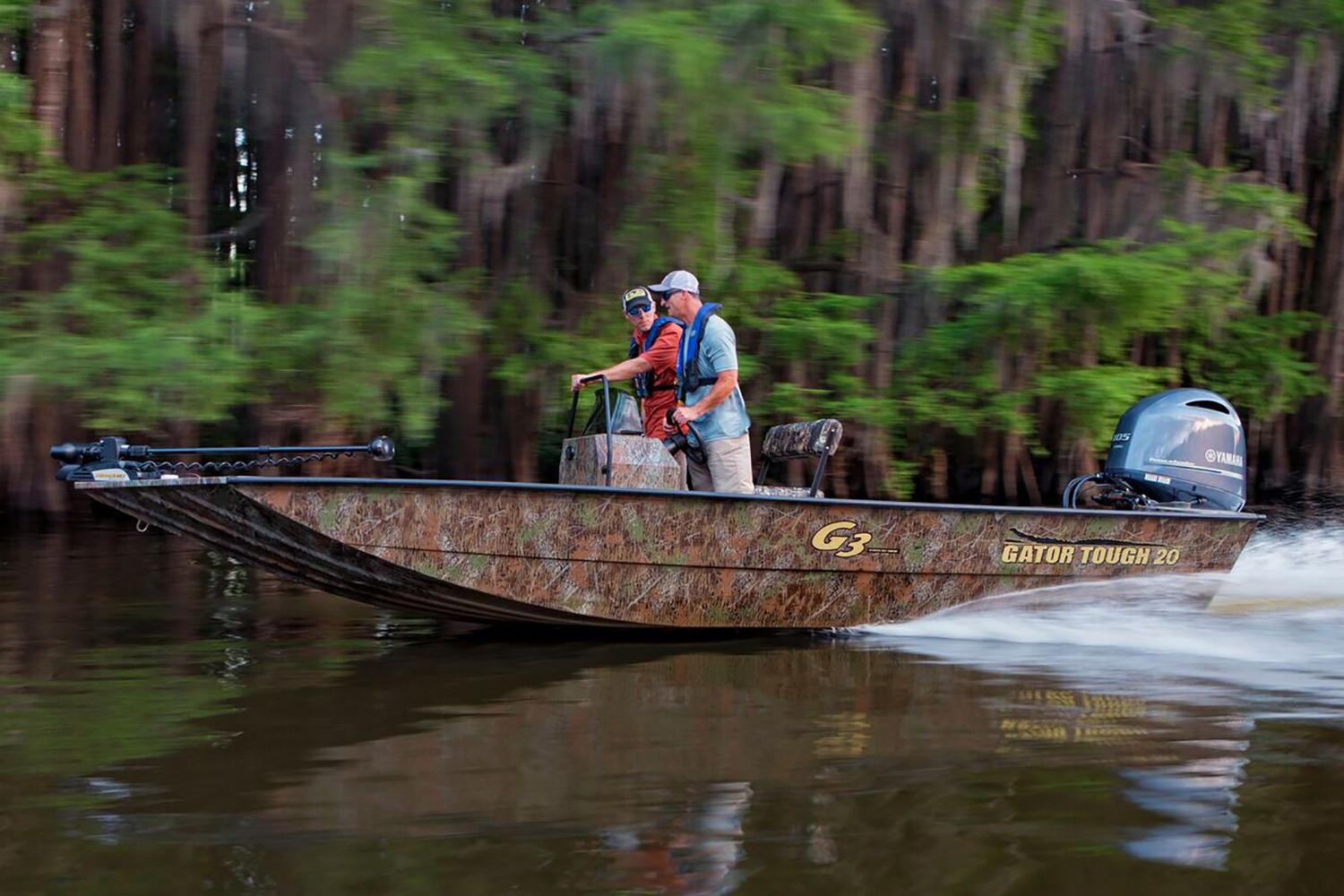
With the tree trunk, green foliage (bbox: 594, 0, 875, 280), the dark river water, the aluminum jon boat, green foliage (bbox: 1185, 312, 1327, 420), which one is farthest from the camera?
green foliage (bbox: 1185, 312, 1327, 420)

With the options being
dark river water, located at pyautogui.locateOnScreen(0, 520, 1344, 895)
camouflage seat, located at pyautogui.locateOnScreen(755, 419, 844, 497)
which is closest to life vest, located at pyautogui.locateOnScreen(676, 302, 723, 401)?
camouflage seat, located at pyautogui.locateOnScreen(755, 419, 844, 497)

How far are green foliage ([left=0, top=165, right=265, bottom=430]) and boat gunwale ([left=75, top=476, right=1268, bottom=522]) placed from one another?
2706mm

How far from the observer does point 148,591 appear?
8203 millimetres

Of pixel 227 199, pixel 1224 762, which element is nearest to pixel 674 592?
pixel 1224 762

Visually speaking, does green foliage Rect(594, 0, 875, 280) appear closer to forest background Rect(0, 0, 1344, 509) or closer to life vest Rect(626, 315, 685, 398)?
forest background Rect(0, 0, 1344, 509)

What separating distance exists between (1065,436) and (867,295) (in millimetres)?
2203

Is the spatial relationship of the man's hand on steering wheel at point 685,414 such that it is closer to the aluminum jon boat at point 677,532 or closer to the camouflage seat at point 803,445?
the aluminum jon boat at point 677,532

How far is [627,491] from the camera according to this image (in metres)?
6.06

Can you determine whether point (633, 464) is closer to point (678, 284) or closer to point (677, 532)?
point (677, 532)

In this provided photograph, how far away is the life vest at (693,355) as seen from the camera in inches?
256

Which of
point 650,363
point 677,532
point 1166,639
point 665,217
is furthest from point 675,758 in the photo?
point 665,217

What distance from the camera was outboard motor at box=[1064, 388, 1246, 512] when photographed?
7270 mm

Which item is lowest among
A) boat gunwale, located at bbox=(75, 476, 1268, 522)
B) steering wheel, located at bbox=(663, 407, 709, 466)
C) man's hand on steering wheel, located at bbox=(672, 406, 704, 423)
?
boat gunwale, located at bbox=(75, 476, 1268, 522)

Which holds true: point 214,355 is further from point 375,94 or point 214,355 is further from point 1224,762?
point 1224,762
